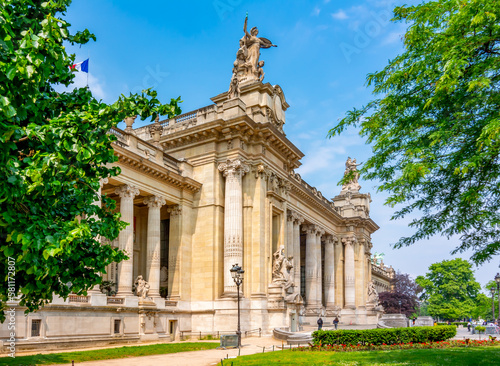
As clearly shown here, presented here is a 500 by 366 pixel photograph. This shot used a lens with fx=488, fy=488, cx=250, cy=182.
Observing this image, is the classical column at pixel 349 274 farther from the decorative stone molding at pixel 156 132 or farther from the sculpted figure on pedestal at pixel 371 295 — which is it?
the decorative stone molding at pixel 156 132

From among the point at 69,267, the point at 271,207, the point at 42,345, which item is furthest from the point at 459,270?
the point at 69,267

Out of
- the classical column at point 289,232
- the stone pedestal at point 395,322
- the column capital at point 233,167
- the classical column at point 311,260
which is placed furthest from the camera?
the classical column at point 311,260

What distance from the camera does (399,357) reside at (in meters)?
17.8

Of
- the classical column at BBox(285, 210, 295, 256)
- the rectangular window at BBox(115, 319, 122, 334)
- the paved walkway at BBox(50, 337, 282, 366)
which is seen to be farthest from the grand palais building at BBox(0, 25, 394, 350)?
the paved walkway at BBox(50, 337, 282, 366)

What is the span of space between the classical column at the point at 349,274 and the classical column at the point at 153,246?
35.2m

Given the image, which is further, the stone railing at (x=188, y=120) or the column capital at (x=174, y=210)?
the stone railing at (x=188, y=120)

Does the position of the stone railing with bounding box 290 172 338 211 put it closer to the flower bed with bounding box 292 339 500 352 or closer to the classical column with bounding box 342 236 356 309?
the classical column with bounding box 342 236 356 309

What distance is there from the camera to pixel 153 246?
105 ft

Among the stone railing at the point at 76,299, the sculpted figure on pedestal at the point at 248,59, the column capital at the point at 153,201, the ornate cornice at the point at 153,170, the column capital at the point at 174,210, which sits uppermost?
the sculpted figure on pedestal at the point at 248,59

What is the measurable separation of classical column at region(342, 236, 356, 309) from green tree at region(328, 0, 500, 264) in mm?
49562

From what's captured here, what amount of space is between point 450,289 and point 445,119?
101 meters

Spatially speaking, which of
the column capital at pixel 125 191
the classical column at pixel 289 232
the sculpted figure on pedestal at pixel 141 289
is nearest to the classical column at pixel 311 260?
the classical column at pixel 289 232

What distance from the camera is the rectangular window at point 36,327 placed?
2280cm

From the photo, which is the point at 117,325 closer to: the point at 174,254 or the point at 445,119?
the point at 174,254
